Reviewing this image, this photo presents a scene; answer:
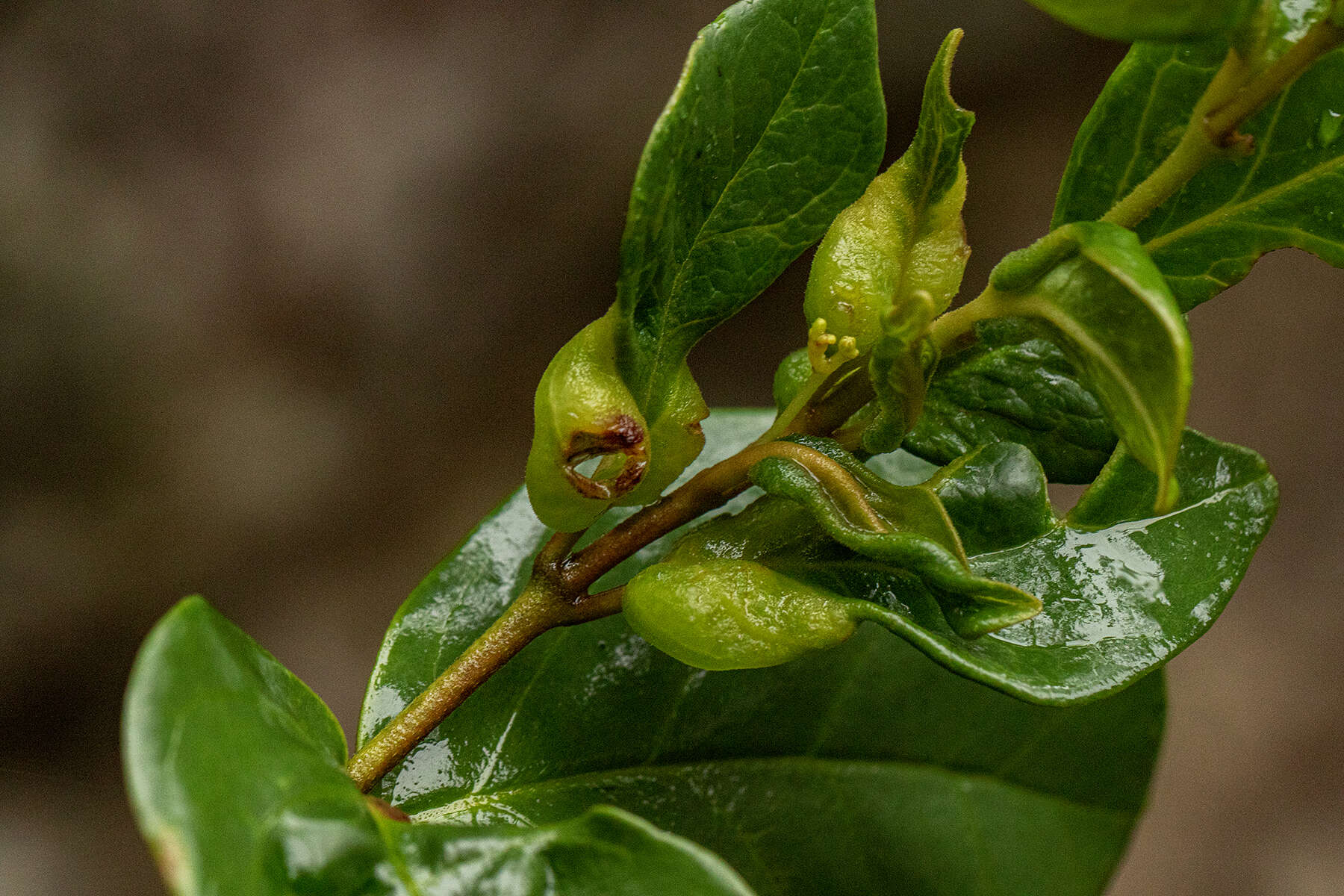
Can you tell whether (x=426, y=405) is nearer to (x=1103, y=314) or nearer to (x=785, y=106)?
(x=785, y=106)

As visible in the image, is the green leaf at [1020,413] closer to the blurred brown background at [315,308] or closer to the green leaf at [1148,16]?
the green leaf at [1148,16]

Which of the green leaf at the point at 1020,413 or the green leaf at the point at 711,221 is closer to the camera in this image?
the green leaf at the point at 711,221

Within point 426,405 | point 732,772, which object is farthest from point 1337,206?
point 426,405

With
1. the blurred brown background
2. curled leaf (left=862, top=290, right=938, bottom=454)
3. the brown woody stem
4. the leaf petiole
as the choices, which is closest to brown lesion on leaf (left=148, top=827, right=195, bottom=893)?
the brown woody stem

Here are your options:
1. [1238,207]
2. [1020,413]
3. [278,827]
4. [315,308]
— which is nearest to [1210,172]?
[1238,207]

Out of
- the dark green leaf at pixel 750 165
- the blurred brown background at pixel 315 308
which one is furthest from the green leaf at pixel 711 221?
the blurred brown background at pixel 315 308

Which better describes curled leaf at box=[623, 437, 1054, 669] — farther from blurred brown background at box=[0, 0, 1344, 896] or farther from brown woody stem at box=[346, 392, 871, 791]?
blurred brown background at box=[0, 0, 1344, 896]
